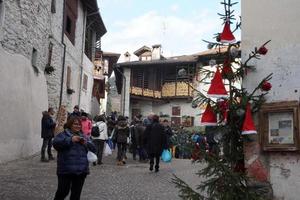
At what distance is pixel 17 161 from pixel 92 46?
18.1 meters

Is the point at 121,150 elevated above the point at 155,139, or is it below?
below

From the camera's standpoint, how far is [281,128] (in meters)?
5.10

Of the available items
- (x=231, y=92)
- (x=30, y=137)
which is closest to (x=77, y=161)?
(x=231, y=92)

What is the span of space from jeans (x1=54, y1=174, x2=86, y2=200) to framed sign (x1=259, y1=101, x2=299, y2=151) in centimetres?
267

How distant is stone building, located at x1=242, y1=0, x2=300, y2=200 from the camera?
5.00 meters

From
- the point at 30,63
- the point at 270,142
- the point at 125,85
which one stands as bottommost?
the point at 270,142

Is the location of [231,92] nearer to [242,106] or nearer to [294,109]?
[242,106]

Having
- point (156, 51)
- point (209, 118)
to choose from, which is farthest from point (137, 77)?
point (209, 118)

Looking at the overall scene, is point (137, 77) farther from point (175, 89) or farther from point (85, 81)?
point (85, 81)

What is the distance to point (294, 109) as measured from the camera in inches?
195

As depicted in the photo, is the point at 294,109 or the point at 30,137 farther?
the point at 30,137

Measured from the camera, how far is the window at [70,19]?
75.2 feet

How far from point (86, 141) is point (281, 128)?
281cm

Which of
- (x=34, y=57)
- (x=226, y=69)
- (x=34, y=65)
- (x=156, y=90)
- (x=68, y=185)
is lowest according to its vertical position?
(x=68, y=185)
